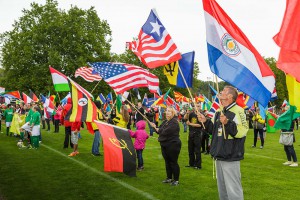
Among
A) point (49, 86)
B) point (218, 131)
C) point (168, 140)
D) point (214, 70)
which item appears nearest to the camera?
point (218, 131)

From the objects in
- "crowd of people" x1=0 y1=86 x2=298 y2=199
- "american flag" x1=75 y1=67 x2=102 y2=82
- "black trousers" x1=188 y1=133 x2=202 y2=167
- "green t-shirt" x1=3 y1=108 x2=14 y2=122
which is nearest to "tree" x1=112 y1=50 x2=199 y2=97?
"green t-shirt" x1=3 y1=108 x2=14 y2=122

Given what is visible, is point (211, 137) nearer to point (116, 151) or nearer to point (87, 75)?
point (116, 151)

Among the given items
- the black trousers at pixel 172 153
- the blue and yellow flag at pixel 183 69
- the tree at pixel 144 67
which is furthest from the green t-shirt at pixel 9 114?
the tree at pixel 144 67

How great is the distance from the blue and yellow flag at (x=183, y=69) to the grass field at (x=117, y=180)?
101 inches

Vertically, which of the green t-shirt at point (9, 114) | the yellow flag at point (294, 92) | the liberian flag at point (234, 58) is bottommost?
the green t-shirt at point (9, 114)

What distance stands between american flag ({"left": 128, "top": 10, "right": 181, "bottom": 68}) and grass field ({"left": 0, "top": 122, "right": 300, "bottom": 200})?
3018 millimetres

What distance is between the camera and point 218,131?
5.39 meters

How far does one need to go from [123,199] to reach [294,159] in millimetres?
6907

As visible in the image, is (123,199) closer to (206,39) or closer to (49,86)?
(206,39)

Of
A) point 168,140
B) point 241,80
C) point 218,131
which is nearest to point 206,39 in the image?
point 241,80

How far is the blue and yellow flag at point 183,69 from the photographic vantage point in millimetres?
8414

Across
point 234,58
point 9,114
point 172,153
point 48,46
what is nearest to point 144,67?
point 48,46

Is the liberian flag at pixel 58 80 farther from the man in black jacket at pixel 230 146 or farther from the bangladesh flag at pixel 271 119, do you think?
the bangladesh flag at pixel 271 119

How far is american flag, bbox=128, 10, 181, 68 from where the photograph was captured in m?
8.39
